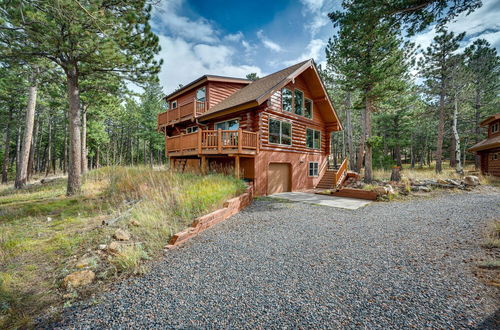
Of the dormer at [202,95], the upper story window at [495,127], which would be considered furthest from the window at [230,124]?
the upper story window at [495,127]

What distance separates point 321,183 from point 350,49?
9252mm

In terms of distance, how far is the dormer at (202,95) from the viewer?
13696 millimetres

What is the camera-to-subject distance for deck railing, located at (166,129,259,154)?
9461 mm

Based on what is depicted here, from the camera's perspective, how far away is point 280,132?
11852mm

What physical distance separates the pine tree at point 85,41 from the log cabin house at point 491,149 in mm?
23587

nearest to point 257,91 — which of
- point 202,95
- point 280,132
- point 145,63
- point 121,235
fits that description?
point 280,132

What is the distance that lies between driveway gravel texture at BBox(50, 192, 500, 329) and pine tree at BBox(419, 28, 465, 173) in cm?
1835

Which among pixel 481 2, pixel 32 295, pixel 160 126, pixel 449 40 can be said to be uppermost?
pixel 449 40

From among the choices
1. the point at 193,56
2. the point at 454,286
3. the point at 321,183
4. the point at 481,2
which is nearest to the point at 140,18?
the point at 193,56

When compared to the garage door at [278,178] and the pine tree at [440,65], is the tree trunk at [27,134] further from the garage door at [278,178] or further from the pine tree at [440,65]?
the pine tree at [440,65]

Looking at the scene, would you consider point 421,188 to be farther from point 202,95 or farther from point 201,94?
point 201,94

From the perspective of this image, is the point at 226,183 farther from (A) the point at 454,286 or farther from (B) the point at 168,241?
(A) the point at 454,286

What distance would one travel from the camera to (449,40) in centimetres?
1675

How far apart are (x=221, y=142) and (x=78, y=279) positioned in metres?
7.27
